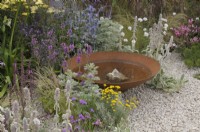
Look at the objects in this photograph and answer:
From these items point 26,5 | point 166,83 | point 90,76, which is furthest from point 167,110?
point 26,5

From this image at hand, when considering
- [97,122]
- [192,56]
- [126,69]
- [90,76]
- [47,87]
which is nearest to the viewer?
[97,122]

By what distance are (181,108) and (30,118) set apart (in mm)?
2148

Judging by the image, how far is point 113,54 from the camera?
17.0ft

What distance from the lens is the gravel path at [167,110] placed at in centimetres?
431

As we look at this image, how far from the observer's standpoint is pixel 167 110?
4672 mm

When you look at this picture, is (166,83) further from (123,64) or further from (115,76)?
(115,76)

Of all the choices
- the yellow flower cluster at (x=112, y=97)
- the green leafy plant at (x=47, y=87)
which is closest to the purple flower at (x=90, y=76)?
the yellow flower cluster at (x=112, y=97)

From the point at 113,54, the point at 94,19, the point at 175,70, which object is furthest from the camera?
the point at 175,70

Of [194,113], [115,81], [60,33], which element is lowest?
[194,113]

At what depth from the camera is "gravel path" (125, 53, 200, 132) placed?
14.1 feet

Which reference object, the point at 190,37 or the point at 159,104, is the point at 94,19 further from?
the point at 190,37

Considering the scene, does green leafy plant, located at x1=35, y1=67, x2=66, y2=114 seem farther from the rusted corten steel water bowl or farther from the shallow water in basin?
the shallow water in basin

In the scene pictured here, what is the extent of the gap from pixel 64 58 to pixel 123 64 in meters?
0.79

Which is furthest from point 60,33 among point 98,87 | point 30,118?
point 30,118
